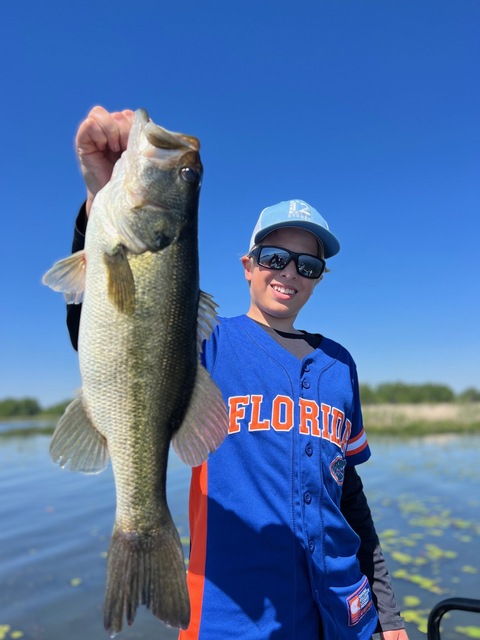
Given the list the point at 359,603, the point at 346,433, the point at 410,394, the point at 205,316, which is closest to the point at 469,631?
the point at 359,603

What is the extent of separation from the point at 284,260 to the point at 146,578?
1.75 metres

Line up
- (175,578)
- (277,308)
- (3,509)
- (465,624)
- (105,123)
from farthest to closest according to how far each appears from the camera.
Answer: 1. (3,509)
2. (465,624)
3. (277,308)
4. (105,123)
5. (175,578)

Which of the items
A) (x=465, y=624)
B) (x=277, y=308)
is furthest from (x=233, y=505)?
(x=465, y=624)

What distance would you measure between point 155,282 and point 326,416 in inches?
50.5

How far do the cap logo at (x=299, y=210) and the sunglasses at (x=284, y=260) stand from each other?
0.67 ft

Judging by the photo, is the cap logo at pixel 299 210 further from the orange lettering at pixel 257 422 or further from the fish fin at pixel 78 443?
the fish fin at pixel 78 443

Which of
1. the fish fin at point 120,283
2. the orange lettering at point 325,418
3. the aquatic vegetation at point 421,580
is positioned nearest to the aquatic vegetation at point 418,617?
the aquatic vegetation at point 421,580

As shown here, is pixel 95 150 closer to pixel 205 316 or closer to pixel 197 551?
pixel 205 316

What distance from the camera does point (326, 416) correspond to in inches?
100

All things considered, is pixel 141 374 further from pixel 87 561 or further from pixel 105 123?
pixel 87 561

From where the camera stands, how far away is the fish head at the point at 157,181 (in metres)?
1.73

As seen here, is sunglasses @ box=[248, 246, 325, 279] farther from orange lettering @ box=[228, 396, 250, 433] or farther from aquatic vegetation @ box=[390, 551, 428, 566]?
aquatic vegetation @ box=[390, 551, 428, 566]

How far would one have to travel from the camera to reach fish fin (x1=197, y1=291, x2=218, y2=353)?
188 centimetres

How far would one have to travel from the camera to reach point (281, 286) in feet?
9.04
